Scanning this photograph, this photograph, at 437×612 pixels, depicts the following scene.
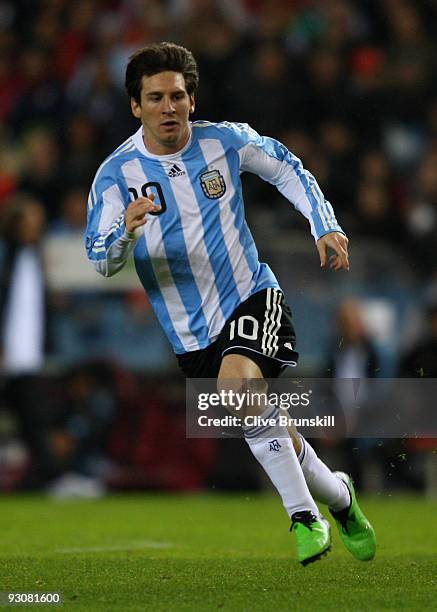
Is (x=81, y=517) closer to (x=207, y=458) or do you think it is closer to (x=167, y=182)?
(x=207, y=458)

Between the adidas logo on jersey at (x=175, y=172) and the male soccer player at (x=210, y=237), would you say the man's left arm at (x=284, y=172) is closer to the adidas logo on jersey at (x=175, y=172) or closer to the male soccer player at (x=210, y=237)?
the male soccer player at (x=210, y=237)

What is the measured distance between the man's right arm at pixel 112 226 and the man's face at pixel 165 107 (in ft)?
0.97

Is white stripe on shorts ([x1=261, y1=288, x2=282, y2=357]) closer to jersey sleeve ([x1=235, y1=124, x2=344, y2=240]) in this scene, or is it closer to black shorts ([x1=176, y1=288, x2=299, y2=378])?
black shorts ([x1=176, y1=288, x2=299, y2=378])

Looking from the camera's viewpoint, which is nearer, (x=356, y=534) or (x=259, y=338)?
(x=259, y=338)

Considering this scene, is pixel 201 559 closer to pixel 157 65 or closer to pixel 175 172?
pixel 175 172

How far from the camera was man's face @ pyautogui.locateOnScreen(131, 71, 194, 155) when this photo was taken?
546 cm

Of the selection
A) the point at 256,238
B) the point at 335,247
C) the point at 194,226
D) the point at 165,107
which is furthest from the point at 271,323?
the point at 256,238

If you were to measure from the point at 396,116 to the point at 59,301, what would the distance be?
3678 mm

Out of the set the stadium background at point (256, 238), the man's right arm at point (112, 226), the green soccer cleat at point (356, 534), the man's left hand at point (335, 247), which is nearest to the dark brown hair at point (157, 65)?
the man's right arm at point (112, 226)

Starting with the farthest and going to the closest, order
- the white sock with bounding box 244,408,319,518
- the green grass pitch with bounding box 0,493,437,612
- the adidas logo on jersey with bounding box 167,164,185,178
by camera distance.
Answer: the adidas logo on jersey with bounding box 167,164,185,178 → the white sock with bounding box 244,408,319,518 → the green grass pitch with bounding box 0,493,437,612

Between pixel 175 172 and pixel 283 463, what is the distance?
131cm

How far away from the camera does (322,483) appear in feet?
18.7

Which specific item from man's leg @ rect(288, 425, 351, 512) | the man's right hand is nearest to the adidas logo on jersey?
the man's right hand

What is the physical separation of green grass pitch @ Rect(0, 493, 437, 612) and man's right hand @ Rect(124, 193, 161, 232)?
4.48ft
